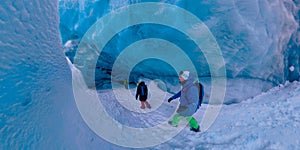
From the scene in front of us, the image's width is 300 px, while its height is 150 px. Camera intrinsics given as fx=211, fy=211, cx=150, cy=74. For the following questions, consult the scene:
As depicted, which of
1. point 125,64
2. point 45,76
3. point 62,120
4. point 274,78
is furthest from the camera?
point 125,64

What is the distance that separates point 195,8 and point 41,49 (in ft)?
7.28

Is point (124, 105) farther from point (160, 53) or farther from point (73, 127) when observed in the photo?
point (73, 127)

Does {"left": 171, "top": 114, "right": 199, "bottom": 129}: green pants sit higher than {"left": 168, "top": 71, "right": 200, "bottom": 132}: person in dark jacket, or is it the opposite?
{"left": 168, "top": 71, "right": 200, "bottom": 132}: person in dark jacket

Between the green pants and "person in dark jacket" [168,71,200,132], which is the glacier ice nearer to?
"person in dark jacket" [168,71,200,132]

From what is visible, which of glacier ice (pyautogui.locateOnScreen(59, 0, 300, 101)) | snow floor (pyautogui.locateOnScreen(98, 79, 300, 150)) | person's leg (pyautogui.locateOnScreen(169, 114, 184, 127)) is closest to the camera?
snow floor (pyautogui.locateOnScreen(98, 79, 300, 150))

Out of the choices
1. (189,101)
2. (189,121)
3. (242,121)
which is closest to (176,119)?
(189,121)

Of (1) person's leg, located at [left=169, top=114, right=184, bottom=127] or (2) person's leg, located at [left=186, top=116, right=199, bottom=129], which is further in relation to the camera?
(1) person's leg, located at [left=169, top=114, right=184, bottom=127]

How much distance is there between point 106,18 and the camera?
3.66m

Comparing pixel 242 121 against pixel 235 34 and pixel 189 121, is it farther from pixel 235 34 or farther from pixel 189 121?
pixel 235 34

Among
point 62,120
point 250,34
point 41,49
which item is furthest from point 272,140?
point 41,49

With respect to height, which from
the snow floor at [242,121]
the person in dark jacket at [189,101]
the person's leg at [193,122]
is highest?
the person in dark jacket at [189,101]

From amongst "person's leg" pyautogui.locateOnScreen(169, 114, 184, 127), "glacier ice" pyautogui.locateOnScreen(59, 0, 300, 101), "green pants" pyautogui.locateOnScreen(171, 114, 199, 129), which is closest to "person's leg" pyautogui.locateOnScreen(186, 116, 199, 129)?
"green pants" pyautogui.locateOnScreen(171, 114, 199, 129)

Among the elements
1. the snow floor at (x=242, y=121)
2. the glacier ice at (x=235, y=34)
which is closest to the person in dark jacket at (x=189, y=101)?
the snow floor at (x=242, y=121)

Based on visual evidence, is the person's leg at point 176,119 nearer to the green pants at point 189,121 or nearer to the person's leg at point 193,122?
the green pants at point 189,121
